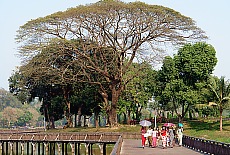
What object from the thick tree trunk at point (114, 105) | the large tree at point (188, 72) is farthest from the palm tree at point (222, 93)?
the thick tree trunk at point (114, 105)

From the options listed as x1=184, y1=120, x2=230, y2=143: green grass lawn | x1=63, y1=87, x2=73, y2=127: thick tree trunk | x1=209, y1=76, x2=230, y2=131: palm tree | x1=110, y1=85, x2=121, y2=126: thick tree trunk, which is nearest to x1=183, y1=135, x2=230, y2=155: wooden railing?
x1=184, y1=120, x2=230, y2=143: green grass lawn

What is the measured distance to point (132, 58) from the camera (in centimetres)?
6438

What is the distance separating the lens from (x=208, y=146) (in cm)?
2970

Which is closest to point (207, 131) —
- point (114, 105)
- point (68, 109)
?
point (114, 105)

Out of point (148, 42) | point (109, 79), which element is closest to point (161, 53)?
point (148, 42)

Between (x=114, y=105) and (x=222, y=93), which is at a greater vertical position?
(x=222, y=93)

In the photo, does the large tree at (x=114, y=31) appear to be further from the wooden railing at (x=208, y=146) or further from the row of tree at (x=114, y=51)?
the wooden railing at (x=208, y=146)

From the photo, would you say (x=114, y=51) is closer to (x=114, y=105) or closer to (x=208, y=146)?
(x=114, y=105)

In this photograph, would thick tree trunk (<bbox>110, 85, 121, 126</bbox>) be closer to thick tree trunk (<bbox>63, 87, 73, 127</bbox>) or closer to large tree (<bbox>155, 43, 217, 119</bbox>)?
large tree (<bbox>155, 43, 217, 119</bbox>)

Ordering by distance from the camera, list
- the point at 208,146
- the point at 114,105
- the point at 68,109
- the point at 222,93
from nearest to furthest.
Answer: the point at 208,146
the point at 222,93
the point at 114,105
the point at 68,109

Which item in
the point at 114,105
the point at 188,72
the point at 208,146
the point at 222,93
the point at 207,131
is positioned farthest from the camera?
the point at 188,72

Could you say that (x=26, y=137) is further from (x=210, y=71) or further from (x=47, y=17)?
(x=210, y=71)

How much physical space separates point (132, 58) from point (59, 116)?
29161 millimetres

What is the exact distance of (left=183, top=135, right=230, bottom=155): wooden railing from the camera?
2583 centimetres
